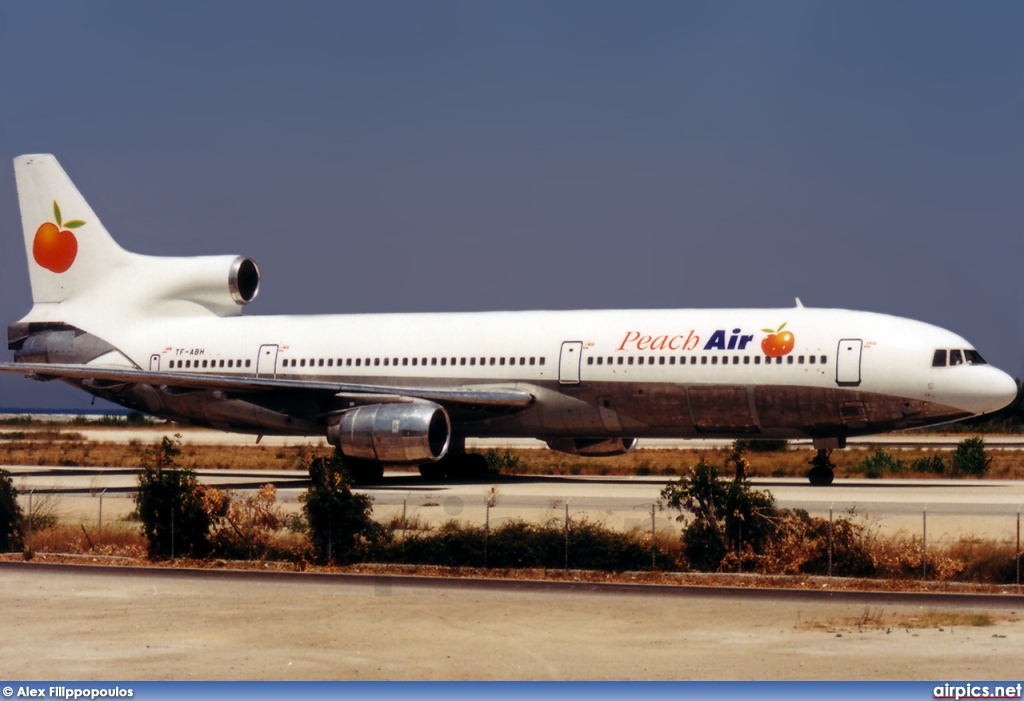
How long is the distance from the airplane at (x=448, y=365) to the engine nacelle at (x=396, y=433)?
0.06 metres

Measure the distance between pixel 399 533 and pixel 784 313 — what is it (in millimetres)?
14279

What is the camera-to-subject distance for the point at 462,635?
15102 millimetres

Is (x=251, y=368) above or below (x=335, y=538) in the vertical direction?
above

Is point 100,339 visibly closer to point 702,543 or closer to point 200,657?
point 702,543

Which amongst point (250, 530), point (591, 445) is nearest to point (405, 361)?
point (591, 445)

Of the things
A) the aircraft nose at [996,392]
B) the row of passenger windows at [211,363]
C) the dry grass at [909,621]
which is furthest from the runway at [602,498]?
the dry grass at [909,621]

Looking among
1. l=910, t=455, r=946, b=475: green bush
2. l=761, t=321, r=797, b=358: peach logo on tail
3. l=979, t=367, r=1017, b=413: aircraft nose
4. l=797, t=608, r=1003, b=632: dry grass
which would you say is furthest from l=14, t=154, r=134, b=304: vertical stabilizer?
l=797, t=608, r=1003, b=632: dry grass

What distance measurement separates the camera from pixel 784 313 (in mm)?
34156

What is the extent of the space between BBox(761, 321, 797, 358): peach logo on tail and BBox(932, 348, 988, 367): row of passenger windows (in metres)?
3.38

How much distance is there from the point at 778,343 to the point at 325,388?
11995mm

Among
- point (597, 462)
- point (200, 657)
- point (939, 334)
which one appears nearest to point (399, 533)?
point (200, 657)

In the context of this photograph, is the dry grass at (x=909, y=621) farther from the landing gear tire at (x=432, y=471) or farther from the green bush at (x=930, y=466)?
the green bush at (x=930, y=466)

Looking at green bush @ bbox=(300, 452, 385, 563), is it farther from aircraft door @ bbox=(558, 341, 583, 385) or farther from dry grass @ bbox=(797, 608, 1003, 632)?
aircraft door @ bbox=(558, 341, 583, 385)

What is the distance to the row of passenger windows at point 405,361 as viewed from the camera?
36.3 m
